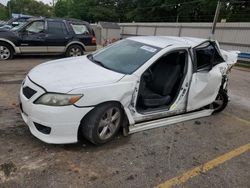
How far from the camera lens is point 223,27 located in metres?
20.0

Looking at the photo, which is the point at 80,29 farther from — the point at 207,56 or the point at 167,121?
the point at 167,121

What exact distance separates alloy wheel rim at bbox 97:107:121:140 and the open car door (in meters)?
1.57

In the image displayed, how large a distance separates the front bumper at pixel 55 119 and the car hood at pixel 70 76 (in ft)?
0.57

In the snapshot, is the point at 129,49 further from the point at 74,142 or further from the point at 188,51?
the point at 74,142

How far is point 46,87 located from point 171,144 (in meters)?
2.06

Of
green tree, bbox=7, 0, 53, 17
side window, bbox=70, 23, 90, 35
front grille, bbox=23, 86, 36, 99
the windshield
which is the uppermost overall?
the windshield

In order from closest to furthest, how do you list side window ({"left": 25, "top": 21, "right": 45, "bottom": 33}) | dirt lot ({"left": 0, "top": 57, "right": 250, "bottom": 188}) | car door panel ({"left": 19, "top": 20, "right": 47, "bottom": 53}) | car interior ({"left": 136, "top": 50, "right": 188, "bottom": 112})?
dirt lot ({"left": 0, "top": 57, "right": 250, "bottom": 188})
car interior ({"left": 136, "top": 50, "right": 188, "bottom": 112})
car door panel ({"left": 19, "top": 20, "right": 47, "bottom": 53})
side window ({"left": 25, "top": 21, "right": 45, "bottom": 33})

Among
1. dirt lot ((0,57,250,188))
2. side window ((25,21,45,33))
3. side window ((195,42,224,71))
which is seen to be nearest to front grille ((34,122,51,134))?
dirt lot ((0,57,250,188))

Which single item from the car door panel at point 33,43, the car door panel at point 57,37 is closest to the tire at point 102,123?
the car door panel at point 33,43

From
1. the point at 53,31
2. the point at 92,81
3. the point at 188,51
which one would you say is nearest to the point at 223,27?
the point at 53,31

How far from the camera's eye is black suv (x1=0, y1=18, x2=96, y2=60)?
930 cm

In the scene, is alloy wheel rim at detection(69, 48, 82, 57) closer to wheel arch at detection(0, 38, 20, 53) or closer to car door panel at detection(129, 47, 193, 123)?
wheel arch at detection(0, 38, 20, 53)

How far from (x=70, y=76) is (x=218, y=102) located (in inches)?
134

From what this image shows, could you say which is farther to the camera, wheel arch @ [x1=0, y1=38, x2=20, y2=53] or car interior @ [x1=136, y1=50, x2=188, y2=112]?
wheel arch @ [x1=0, y1=38, x2=20, y2=53]
